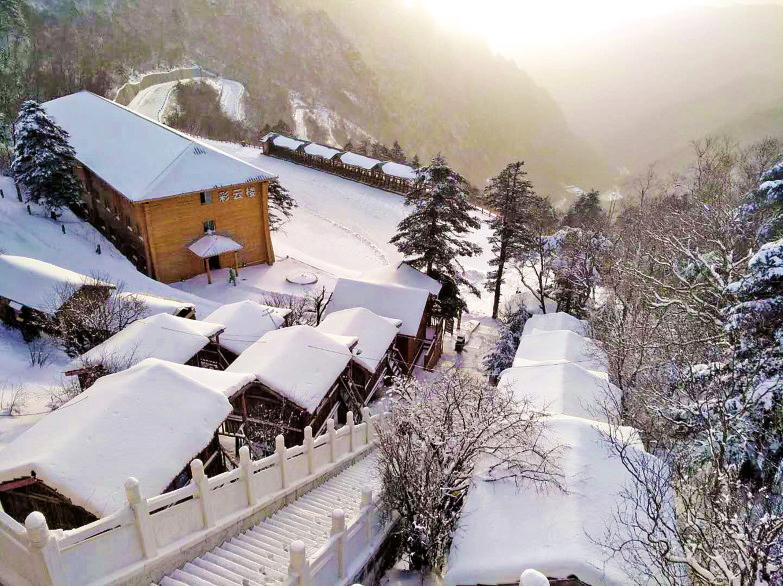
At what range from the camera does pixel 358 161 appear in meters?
48.4

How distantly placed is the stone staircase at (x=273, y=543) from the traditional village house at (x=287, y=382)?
2.95 m

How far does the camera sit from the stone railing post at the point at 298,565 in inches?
281

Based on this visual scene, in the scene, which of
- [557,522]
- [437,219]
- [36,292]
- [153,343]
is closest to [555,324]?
[437,219]

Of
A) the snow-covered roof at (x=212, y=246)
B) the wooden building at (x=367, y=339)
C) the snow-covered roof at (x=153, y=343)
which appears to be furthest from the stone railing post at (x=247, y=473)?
the snow-covered roof at (x=212, y=246)

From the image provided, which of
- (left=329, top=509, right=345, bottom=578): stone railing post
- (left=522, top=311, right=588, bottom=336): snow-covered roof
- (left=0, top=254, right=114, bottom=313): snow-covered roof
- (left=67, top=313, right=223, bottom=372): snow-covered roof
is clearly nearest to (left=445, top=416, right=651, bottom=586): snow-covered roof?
(left=329, top=509, right=345, bottom=578): stone railing post

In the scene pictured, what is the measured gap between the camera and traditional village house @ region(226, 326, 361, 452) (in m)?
14.5

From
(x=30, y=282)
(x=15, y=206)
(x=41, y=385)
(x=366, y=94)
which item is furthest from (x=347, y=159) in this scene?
Result: (x=366, y=94)

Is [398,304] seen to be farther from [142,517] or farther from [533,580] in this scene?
[533,580]

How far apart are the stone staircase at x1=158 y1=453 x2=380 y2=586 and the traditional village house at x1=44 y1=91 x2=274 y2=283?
67.0 ft

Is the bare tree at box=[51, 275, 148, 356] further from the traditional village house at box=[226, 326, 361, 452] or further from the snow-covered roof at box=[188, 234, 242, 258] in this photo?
the snow-covered roof at box=[188, 234, 242, 258]

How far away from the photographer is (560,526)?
930 cm

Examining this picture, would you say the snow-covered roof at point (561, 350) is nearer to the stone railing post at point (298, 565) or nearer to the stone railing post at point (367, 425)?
the stone railing post at point (367, 425)

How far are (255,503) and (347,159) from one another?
41968 mm

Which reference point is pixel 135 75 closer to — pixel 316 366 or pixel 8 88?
pixel 8 88
